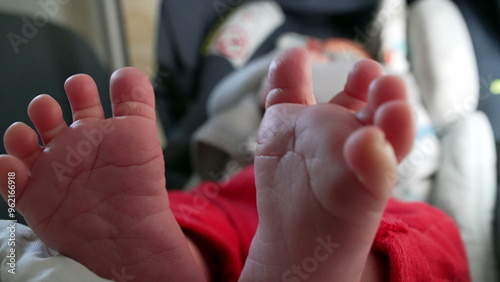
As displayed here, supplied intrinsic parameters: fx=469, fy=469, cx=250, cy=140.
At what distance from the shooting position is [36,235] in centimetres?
42

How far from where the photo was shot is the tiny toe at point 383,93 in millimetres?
313

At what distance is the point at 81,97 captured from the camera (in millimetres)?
445

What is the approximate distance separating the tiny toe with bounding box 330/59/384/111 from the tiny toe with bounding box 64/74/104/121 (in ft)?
0.75

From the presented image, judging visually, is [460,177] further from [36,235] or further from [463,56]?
[36,235]

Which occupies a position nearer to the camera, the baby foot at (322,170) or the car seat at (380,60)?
the baby foot at (322,170)

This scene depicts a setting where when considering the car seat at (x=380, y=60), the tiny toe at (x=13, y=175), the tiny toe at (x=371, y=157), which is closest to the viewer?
the tiny toe at (x=371, y=157)

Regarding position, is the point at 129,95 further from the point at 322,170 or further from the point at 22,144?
the point at 322,170

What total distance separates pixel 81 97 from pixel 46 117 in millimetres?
37

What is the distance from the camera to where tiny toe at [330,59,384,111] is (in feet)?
1.25

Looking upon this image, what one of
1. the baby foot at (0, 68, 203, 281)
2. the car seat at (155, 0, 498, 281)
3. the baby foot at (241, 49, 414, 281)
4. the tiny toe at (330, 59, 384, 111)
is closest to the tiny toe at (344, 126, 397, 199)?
the baby foot at (241, 49, 414, 281)

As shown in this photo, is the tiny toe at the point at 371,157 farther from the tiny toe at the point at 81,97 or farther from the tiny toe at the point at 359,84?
the tiny toe at the point at 81,97

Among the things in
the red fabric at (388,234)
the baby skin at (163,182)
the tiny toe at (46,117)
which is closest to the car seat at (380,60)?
the red fabric at (388,234)

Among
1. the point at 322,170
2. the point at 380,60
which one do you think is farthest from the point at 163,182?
the point at 380,60

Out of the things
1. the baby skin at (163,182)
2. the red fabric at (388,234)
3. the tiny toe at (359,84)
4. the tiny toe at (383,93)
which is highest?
the tiny toe at (383,93)
